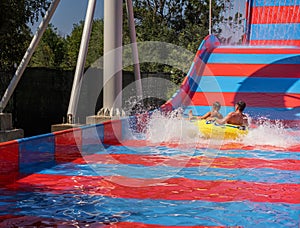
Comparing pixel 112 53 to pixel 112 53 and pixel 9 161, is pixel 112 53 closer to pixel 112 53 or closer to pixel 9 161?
pixel 112 53

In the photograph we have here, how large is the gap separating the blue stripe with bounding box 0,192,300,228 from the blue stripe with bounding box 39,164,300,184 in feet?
2.97

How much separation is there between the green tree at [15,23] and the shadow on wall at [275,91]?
170 inches

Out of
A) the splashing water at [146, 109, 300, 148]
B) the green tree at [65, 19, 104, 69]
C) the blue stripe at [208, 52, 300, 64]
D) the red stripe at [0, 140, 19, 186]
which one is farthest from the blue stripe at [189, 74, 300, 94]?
the green tree at [65, 19, 104, 69]

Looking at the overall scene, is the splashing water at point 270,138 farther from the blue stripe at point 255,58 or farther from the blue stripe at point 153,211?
the blue stripe at point 255,58

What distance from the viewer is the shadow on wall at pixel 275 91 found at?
8.86 m

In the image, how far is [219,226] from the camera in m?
3.01

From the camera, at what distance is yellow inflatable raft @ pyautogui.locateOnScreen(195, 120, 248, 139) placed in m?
6.61

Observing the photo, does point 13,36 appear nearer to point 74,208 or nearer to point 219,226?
point 74,208

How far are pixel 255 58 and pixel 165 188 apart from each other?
24.3ft

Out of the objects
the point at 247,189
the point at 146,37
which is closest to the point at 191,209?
the point at 247,189

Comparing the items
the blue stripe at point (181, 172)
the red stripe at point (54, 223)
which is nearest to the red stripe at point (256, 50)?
the blue stripe at point (181, 172)

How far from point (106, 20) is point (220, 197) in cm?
429

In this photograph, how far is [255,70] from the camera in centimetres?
1034

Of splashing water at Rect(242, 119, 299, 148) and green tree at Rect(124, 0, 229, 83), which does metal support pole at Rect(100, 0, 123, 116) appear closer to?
splashing water at Rect(242, 119, 299, 148)
